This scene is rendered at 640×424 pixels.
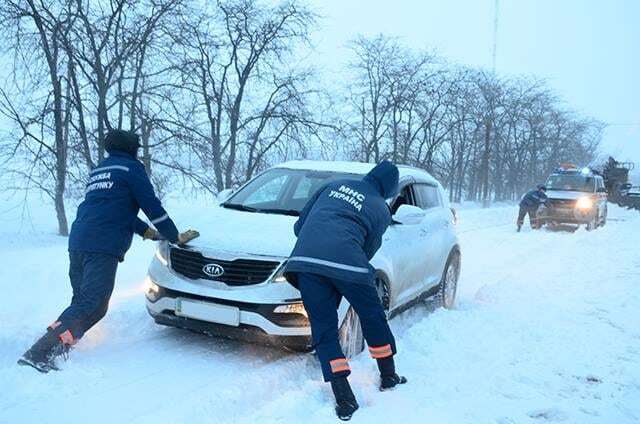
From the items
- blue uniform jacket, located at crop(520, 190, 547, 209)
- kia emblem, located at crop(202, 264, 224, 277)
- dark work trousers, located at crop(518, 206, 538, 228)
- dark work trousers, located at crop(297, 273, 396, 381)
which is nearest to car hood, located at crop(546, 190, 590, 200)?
blue uniform jacket, located at crop(520, 190, 547, 209)

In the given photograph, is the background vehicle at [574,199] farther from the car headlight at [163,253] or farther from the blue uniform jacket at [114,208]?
the blue uniform jacket at [114,208]

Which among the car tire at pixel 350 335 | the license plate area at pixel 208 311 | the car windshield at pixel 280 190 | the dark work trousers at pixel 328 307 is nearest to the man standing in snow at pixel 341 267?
the dark work trousers at pixel 328 307

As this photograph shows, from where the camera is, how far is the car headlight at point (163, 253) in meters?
4.79

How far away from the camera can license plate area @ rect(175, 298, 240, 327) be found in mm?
4391

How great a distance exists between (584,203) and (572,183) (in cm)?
148

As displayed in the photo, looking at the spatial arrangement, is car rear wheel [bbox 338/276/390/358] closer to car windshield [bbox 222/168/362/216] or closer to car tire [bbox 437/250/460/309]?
car windshield [bbox 222/168/362/216]

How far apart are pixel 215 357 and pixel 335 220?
174cm

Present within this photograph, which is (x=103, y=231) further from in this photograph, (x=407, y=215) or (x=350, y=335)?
(x=407, y=215)

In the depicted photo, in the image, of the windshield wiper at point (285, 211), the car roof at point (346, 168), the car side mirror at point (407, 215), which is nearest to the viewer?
the car side mirror at point (407, 215)

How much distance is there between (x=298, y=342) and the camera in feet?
14.4

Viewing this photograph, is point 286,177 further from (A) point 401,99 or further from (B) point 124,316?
(A) point 401,99

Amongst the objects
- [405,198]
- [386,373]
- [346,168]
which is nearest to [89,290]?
[386,373]

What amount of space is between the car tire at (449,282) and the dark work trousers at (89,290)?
3913 mm

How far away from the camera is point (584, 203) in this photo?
18.6m
